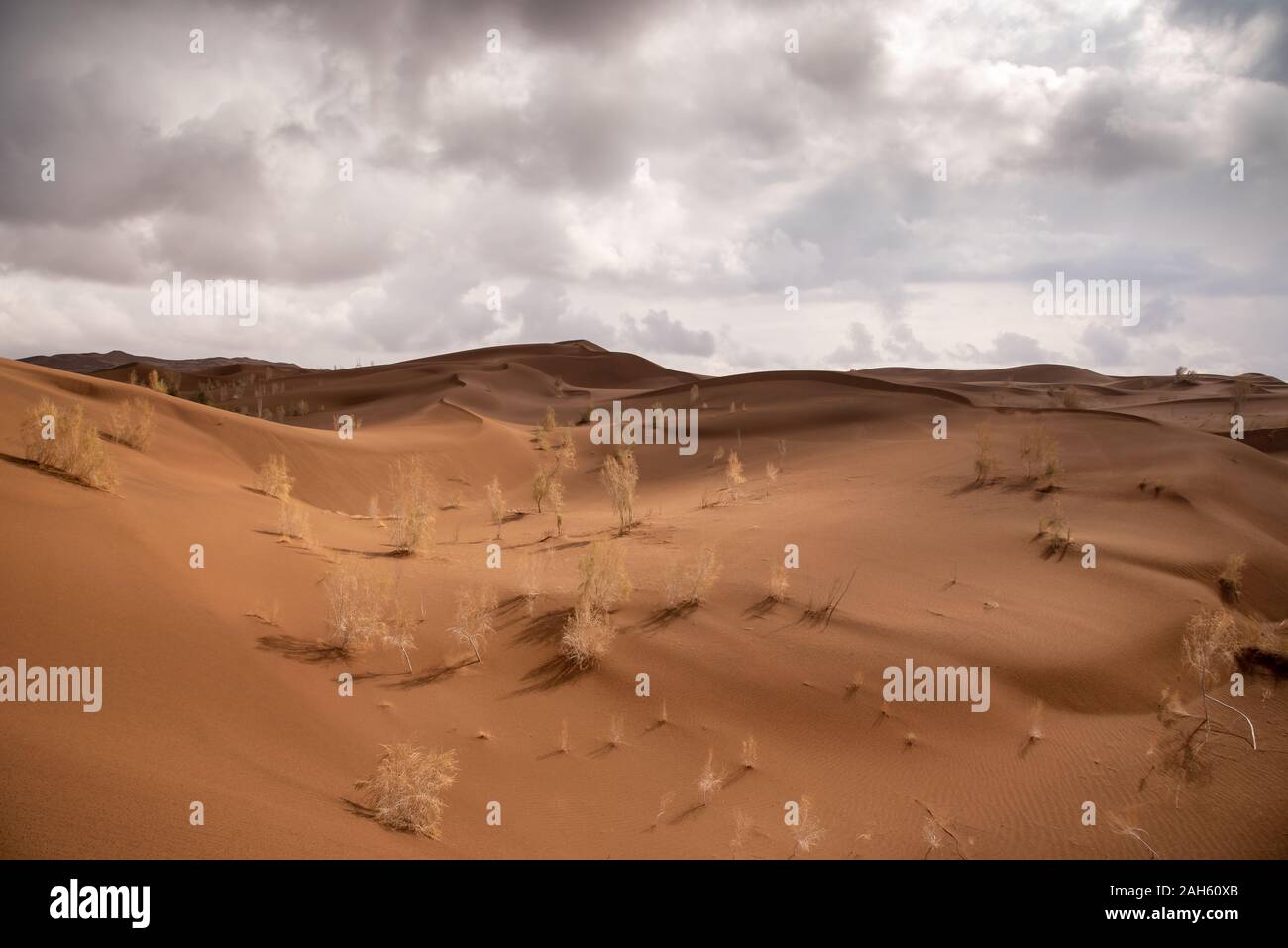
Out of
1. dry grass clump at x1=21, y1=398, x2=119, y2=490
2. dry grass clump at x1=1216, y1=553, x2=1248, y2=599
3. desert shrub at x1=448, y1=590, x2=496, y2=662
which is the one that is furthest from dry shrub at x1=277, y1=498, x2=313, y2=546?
dry grass clump at x1=1216, y1=553, x2=1248, y2=599

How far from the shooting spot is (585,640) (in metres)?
7.51

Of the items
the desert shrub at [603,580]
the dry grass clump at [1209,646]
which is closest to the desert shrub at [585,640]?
the desert shrub at [603,580]

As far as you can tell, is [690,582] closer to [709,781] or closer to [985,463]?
Answer: [709,781]

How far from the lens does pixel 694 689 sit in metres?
7.29

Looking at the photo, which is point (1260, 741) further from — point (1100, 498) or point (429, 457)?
point (429, 457)

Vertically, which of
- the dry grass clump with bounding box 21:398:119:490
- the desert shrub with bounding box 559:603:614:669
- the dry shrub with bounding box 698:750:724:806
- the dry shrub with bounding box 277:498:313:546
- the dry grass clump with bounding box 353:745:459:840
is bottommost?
the dry shrub with bounding box 698:750:724:806

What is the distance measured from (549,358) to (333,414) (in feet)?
113

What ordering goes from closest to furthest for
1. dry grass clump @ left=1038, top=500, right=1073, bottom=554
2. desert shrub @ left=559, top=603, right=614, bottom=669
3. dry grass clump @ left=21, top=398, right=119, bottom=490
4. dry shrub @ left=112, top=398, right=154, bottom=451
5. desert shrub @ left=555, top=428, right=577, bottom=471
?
desert shrub @ left=559, top=603, right=614, bottom=669 → dry grass clump @ left=21, top=398, right=119, bottom=490 → dry grass clump @ left=1038, top=500, right=1073, bottom=554 → dry shrub @ left=112, top=398, right=154, bottom=451 → desert shrub @ left=555, top=428, right=577, bottom=471

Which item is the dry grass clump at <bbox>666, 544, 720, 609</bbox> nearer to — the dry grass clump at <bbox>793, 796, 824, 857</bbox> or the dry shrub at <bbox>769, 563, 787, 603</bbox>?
the dry shrub at <bbox>769, 563, 787, 603</bbox>

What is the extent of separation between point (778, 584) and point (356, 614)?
557 centimetres

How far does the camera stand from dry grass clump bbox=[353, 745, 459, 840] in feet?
15.1

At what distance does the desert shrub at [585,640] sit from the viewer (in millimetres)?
7496

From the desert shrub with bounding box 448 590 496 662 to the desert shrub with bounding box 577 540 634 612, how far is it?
46.6 inches

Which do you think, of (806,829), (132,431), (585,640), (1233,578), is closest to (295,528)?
(585,640)
